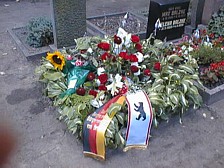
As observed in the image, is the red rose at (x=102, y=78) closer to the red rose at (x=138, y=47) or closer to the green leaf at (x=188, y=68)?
the red rose at (x=138, y=47)

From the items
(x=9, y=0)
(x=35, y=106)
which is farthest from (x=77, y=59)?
(x=9, y=0)

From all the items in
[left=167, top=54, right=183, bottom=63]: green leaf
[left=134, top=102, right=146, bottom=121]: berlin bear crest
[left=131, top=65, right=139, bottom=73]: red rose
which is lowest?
[left=134, top=102, right=146, bottom=121]: berlin bear crest

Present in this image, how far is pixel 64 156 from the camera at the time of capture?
274 centimetres

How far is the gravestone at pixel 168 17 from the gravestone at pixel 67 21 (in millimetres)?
1155

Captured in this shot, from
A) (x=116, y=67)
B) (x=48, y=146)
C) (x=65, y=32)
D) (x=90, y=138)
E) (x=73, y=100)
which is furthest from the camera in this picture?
(x=65, y=32)

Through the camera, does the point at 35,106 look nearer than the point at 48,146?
No

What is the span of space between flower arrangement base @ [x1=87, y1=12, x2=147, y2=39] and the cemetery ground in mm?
1834

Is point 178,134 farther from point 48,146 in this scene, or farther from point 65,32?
point 65,32

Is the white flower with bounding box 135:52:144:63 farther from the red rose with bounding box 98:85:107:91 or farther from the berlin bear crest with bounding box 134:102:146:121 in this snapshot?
the berlin bear crest with bounding box 134:102:146:121

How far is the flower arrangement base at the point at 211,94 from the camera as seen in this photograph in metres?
3.51

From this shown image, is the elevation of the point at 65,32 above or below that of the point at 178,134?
above

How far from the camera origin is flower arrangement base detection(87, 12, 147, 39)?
5.33 meters

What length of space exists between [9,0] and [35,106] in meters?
5.79

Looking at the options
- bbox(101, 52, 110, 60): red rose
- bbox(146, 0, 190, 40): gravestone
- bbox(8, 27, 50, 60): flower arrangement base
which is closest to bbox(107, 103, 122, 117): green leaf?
bbox(101, 52, 110, 60): red rose
